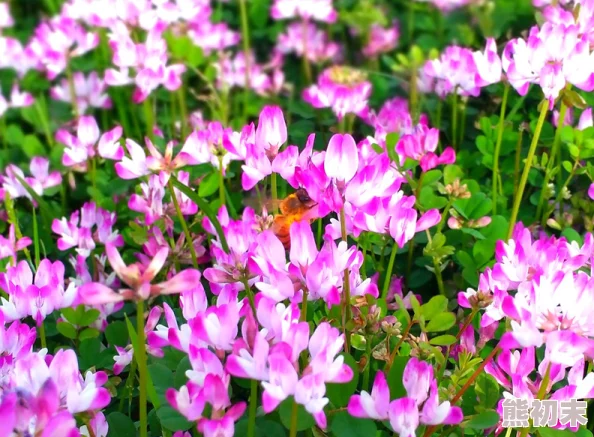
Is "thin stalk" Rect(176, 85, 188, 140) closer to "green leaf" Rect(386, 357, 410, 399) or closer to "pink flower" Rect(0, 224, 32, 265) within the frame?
"pink flower" Rect(0, 224, 32, 265)

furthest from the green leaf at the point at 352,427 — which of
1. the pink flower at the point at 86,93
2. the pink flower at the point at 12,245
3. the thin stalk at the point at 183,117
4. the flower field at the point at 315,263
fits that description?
the pink flower at the point at 86,93

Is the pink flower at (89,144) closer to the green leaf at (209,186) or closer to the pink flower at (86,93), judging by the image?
the green leaf at (209,186)

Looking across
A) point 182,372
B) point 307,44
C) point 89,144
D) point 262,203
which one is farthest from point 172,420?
point 307,44

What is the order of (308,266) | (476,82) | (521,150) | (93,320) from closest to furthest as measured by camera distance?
(308,266)
(93,320)
(476,82)
(521,150)

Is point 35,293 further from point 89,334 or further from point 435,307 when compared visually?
point 435,307

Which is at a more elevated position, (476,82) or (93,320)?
(476,82)

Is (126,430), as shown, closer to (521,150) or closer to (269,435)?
(269,435)

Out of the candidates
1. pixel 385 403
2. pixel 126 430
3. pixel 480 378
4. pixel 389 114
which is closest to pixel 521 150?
pixel 389 114
